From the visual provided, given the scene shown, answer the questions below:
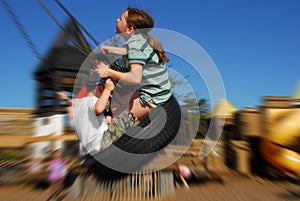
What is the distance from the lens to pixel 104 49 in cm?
297

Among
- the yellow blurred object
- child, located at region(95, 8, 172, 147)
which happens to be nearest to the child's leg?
child, located at region(95, 8, 172, 147)

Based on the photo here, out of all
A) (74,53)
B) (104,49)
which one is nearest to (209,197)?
(104,49)

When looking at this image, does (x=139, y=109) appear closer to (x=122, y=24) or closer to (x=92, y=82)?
(x=92, y=82)

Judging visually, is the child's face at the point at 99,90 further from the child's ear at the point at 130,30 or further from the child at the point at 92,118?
the child's ear at the point at 130,30

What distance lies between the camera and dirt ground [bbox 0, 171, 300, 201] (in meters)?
2.97

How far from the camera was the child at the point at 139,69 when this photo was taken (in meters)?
2.78

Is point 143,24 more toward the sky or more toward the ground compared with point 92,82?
more toward the sky

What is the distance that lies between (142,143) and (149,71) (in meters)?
0.57

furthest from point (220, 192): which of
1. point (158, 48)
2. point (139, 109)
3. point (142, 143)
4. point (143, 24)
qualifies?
point (143, 24)

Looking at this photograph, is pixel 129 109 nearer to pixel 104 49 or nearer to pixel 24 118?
pixel 104 49

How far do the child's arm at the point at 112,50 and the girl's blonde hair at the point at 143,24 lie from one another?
0.73ft

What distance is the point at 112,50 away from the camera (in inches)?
116

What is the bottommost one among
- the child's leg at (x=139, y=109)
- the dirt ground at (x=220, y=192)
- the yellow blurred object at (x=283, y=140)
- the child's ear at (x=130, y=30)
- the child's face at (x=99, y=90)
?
the dirt ground at (x=220, y=192)

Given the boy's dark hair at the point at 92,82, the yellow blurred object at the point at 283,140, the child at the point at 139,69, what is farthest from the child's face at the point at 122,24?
the yellow blurred object at the point at 283,140
